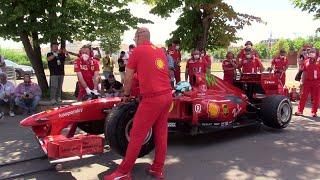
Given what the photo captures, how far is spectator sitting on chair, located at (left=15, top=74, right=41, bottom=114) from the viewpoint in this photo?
11.8 m

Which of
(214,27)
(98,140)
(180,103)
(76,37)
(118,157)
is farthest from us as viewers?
(214,27)

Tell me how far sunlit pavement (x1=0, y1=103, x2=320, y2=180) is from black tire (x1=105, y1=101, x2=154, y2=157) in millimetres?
357

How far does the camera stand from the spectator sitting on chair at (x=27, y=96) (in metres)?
11.8

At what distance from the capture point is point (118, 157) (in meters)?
6.98

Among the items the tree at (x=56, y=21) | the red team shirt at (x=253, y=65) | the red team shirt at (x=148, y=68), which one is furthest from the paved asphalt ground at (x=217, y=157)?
the tree at (x=56, y=21)

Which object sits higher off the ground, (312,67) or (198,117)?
(312,67)

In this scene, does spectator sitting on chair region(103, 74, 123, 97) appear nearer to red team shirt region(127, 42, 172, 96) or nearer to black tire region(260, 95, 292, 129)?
black tire region(260, 95, 292, 129)

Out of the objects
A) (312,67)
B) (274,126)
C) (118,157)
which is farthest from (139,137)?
(312,67)

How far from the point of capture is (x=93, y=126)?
752 centimetres

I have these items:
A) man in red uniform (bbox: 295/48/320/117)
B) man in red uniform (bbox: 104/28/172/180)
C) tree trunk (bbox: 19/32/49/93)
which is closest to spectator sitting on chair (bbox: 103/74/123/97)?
tree trunk (bbox: 19/32/49/93)

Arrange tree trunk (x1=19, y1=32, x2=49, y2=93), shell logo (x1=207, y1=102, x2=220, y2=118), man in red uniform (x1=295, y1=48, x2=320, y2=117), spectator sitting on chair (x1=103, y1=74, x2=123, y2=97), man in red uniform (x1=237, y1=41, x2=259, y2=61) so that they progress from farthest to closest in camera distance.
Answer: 1. tree trunk (x1=19, y1=32, x2=49, y2=93)
2. man in red uniform (x1=237, y1=41, x2=259, y2=61)
3. man in red uniform (x1=295, y1=48, x2=320, y2=117)
4. spectator sitting on chair (x1=103, y1=74, x2=123, y2=97)
5. shell logo (x1=207, y1=102, x2=220, y2=118)

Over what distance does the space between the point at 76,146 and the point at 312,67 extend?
7.55 m

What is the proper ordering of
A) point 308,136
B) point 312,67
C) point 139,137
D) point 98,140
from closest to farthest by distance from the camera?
point 139,137, point 98,140, point 308,136, point 312,67

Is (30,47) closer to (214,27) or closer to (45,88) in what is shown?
(45,88)
